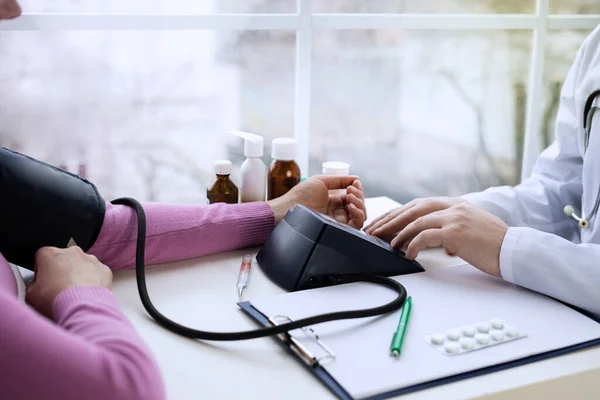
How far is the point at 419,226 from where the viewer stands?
93 centimetres

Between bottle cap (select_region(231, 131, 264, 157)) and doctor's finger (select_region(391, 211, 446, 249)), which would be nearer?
doctor's finger (select_region(391, 211, 446, 249))

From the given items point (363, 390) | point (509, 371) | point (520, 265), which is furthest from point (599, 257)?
point (363, 390)

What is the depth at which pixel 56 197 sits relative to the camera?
34.4 inches

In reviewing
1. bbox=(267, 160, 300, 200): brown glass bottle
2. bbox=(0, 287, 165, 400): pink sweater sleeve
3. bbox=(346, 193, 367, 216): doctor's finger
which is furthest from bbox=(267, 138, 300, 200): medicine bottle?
bbox=(0, 287, 165, 400): pink sweater sleeve

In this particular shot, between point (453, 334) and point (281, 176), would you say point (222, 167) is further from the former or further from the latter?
point (453, 334)

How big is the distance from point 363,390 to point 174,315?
0.27 metres

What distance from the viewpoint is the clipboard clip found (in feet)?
2.21

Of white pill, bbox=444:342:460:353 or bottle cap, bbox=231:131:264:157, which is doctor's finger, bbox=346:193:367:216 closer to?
bottle cap, bbox=231:131:264:157

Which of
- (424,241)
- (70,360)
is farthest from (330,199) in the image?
(70,360)

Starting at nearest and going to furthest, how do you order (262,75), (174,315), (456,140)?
1. (174,315)
2. (262,75)
3. (456,140)

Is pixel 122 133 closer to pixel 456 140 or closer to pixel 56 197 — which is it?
pixel 56 197

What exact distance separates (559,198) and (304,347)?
65cm

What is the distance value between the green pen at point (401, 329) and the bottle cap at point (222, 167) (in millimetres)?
436

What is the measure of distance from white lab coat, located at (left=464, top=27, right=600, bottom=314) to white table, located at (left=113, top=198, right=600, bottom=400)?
0.16 metres
